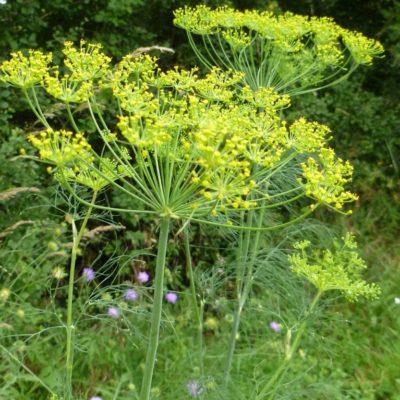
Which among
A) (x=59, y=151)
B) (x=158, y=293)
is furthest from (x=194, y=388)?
(x=59, y=151)

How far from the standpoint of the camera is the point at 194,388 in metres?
2.61

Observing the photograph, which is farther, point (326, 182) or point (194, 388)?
point (194, 388)

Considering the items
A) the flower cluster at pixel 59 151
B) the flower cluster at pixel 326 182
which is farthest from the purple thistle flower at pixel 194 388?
the flower cluster at pixel 59 151

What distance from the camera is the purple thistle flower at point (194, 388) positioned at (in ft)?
8.41

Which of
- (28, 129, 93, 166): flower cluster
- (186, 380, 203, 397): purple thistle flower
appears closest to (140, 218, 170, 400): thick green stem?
(28, 129, 93, 166): flower cluster

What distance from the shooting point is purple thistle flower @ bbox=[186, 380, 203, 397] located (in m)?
2.56

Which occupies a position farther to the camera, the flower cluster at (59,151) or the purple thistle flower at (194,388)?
the purple thistle flower at (194,388)

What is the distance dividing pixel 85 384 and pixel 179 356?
499 millimetres

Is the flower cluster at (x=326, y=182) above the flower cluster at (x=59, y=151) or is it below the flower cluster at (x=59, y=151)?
below

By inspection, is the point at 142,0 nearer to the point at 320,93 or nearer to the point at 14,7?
the point at 14,7

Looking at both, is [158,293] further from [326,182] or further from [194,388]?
[194,388]

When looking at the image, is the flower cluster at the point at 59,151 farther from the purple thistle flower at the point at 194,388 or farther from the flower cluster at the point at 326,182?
the purple thistle flower at the point at 194,388

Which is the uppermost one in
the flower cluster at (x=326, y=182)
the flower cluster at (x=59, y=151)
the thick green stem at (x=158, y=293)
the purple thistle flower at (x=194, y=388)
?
the flower cluster at (x=59, y=151)

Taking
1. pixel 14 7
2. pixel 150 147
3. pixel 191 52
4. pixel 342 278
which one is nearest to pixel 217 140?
pixel 150 147
